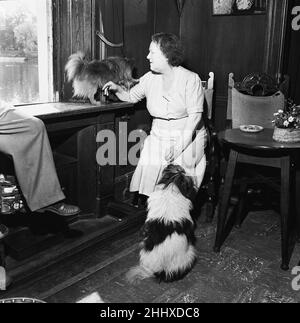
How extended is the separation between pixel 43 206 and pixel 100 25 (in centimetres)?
175

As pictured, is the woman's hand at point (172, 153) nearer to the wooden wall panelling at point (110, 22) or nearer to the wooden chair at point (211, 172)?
the wooden chair at point (211, 172)

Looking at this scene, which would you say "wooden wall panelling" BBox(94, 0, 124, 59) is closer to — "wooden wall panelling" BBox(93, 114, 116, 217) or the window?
the window

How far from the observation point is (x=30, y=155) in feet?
9.88

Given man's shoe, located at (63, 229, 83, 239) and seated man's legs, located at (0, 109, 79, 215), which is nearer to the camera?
seated man's legs, located at (0, 109, 79, 215)

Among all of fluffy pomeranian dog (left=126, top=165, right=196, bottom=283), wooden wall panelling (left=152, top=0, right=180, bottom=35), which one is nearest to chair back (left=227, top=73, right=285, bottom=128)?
wooden wall panelling (left=152, top=0, right=180, bottom=35)

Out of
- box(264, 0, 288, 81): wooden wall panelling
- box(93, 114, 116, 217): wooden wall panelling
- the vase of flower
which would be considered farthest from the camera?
box(264, 0, 288, 81): wooden wall panelling

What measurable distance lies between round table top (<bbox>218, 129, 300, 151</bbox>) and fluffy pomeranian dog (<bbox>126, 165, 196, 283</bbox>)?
58 cm

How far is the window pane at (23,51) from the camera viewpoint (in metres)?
3.43

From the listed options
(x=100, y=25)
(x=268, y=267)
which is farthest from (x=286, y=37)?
(x=268, y=267)

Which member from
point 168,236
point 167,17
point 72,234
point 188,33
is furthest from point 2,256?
point 188,33

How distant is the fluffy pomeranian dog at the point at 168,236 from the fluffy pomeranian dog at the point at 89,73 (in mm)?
1129

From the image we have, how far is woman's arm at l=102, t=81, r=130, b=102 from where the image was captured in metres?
3.85

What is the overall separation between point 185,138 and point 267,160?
740 mm

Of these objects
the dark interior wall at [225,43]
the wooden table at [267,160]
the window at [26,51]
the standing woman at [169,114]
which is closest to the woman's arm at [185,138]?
the standing woman at [169,114]
